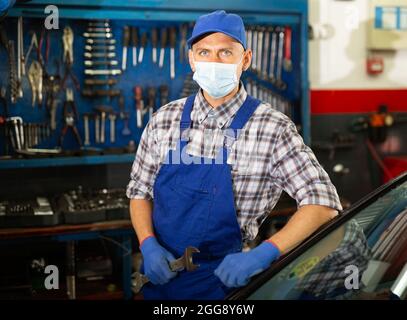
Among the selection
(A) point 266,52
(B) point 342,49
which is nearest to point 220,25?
(A) point 266,52

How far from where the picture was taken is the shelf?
2.69m

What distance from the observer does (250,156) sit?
1.64 meters

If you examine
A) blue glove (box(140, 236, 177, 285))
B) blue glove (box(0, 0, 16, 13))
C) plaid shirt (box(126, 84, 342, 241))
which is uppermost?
blue glove (box(0, 0, 16, 13))

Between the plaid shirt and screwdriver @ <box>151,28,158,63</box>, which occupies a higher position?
screwdriver @ <box>151,28,158,63</box>

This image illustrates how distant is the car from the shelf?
165cm

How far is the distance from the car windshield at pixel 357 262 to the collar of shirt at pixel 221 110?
1.77 ft

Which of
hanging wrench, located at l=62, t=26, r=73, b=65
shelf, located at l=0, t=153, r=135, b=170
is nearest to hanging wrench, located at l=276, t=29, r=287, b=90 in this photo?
shelf, located at l=0, t=153, r=135, b=170

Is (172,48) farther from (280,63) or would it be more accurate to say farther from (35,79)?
(35,79)

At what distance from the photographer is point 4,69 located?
2.78 m

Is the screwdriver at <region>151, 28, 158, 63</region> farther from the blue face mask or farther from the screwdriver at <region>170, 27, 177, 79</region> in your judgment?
the blue face mask

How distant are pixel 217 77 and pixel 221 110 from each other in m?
0.10

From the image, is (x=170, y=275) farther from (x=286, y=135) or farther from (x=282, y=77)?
(x=282, y=77)

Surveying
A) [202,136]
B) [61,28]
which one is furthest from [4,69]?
[202,136]

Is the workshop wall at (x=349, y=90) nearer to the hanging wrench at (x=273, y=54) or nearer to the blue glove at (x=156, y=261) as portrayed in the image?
the hanging wrench at (x=273, y=54)
